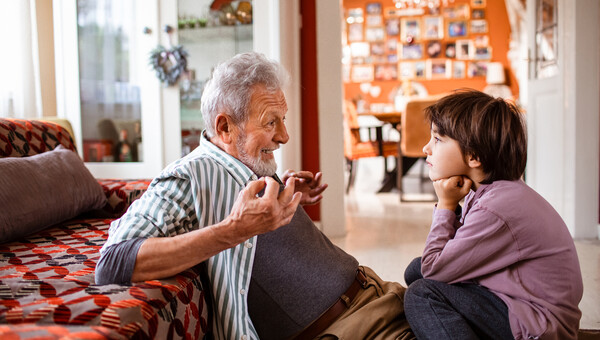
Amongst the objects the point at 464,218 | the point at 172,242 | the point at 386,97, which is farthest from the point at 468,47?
the point at 172,242

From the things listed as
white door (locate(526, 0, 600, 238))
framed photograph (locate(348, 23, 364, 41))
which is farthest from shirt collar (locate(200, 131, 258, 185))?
framed photograph (locate(348, 23, 364, 41))

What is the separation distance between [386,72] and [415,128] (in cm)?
383

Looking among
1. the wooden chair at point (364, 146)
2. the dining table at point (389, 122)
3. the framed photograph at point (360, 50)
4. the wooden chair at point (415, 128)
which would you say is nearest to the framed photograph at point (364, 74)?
the framed photograph at point (360, 50)

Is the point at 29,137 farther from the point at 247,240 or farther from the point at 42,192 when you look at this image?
the point at 247,240

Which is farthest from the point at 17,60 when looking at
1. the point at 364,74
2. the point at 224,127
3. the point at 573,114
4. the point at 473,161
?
the point at 364,74

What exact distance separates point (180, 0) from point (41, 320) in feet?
9.55

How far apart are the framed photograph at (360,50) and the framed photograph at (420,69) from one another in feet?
2.66

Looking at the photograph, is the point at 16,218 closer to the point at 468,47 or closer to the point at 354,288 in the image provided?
the point at 354,288

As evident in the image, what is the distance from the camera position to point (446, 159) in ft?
4.19

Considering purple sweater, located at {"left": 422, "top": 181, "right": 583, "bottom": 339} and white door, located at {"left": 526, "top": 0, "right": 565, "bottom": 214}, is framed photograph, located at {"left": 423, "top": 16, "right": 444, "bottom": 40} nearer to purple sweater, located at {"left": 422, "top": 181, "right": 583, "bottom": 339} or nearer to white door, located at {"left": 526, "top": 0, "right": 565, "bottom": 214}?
white door, located at {"left": 526, "top": 0, "right": 565, "bottom": 214}

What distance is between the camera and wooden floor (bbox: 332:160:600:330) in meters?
2.28

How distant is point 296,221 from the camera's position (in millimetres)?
1188

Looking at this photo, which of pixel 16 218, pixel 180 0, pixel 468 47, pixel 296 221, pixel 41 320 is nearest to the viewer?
pixel 41 320

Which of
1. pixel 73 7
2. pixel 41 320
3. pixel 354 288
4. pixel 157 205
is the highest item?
pixel 73 7
